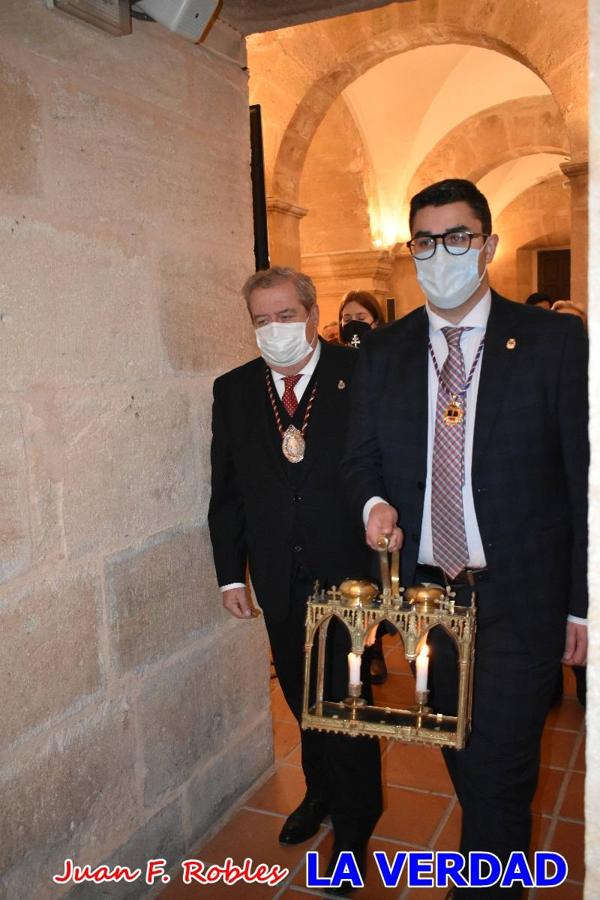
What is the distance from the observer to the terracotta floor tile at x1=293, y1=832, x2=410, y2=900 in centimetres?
238

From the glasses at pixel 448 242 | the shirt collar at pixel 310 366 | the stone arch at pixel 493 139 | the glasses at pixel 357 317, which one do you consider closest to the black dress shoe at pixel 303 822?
the shirt collar at pixel 310 366

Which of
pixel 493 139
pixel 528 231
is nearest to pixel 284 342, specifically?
pixel 493 139

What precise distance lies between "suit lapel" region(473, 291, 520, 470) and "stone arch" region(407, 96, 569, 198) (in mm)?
8408

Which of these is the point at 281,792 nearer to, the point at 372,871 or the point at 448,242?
the point at 372,871

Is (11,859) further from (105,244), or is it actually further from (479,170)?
(479,170)

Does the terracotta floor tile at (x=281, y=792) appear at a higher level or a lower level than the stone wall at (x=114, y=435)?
lower

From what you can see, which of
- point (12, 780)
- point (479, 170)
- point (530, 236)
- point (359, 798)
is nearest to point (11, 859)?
point (12, 780)

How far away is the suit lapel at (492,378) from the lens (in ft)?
6.32

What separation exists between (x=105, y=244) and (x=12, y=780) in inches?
57.4

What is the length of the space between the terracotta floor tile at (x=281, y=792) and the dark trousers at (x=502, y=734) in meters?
1.03

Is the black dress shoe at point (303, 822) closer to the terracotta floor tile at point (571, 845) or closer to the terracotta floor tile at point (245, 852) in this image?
the terracotta floor tile at point (245, 852)

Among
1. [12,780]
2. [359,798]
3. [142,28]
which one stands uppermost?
[142,28]

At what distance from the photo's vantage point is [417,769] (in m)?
3.12

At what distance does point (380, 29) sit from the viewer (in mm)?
6250
